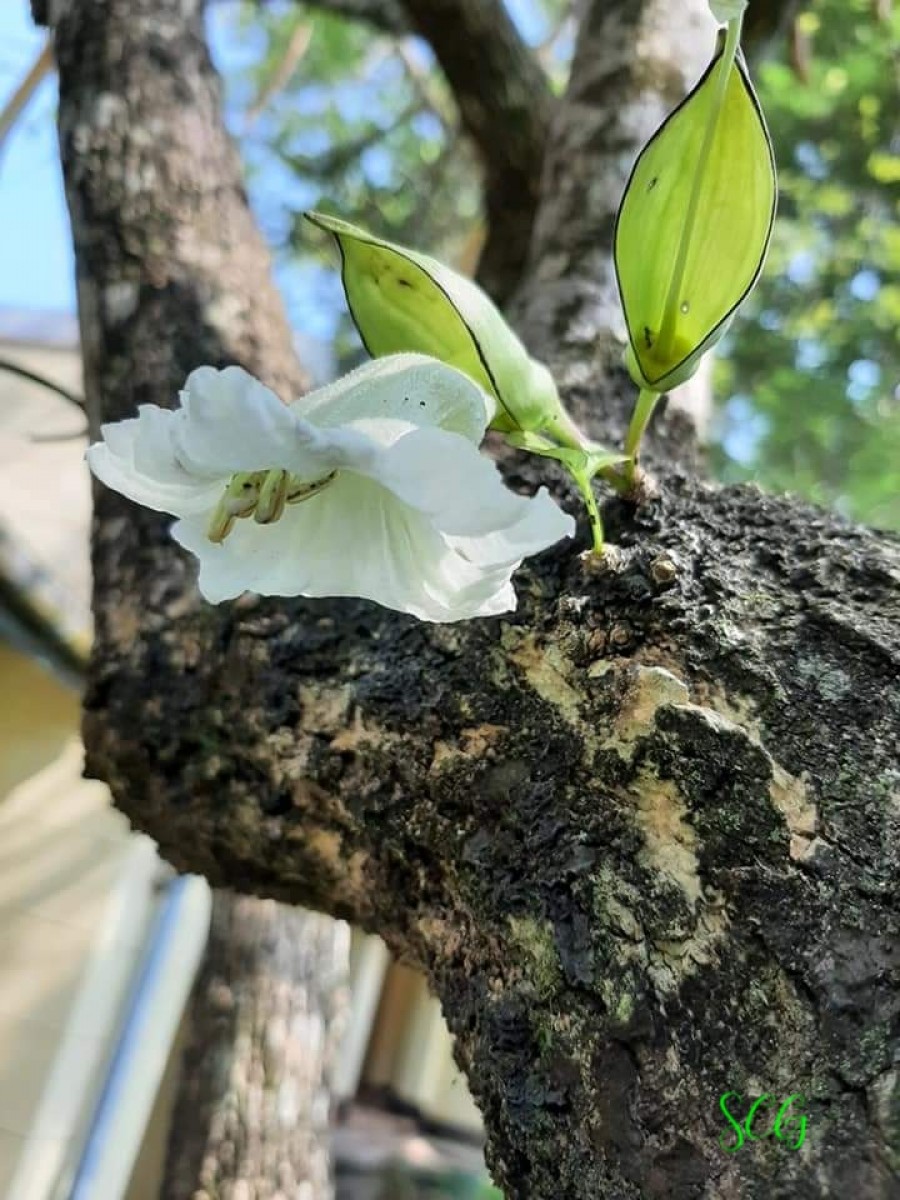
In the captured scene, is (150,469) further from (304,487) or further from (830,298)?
(830,298)

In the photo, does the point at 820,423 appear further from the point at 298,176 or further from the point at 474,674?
the point at 474,674

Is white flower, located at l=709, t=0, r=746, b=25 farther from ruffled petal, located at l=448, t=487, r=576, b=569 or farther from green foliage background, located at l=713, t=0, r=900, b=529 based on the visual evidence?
green foliage background, located at l=713, t=0, r=900, b=529

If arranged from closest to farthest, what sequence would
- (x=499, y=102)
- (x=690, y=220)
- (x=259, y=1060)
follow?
(x=690, y=220) < (x=259, y=1060) < (x=499, y=102)

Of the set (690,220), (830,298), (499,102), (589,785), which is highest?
(830,298)

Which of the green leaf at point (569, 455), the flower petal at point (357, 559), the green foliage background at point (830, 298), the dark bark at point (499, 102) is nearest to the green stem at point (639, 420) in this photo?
the green leaf at point (569, 455)

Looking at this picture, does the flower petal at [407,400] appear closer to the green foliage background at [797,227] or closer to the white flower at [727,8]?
the white flower at [727,8]

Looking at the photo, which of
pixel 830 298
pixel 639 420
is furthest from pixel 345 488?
pixel 830 298

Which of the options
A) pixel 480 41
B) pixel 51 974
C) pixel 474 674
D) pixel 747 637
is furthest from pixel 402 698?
pixel 51 974
